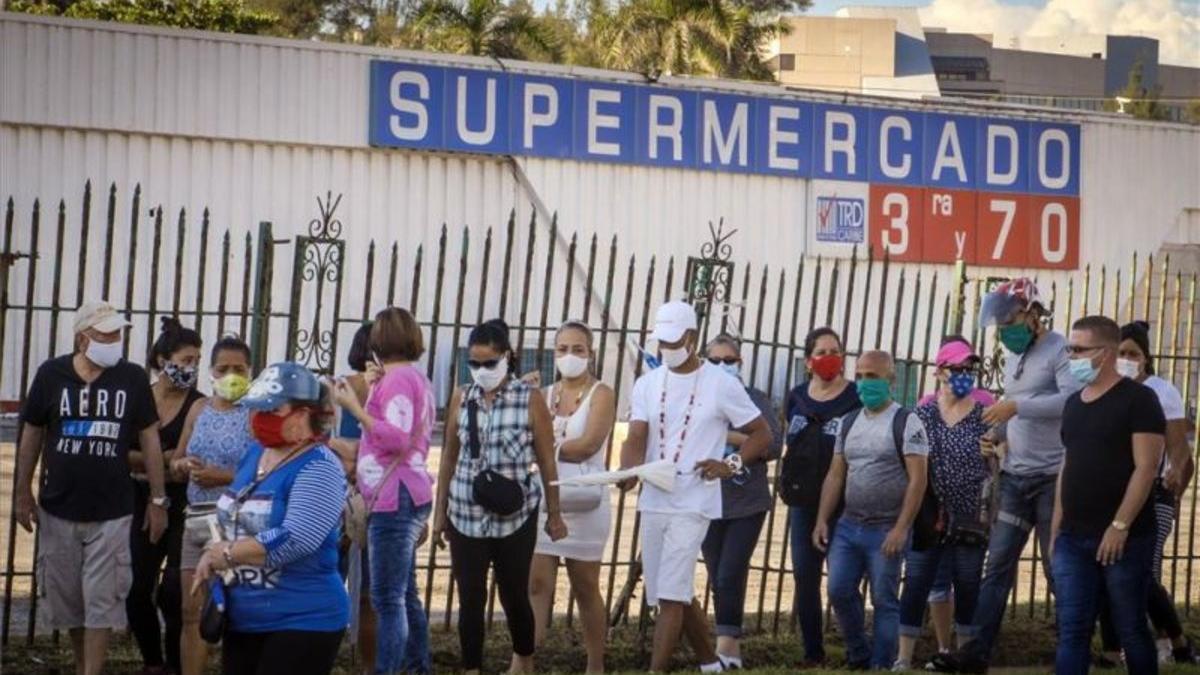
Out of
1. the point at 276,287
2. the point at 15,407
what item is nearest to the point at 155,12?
the point at 276,287

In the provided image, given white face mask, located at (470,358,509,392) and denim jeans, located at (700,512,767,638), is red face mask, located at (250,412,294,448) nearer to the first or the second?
white face mask, located at (470,358,509,392)

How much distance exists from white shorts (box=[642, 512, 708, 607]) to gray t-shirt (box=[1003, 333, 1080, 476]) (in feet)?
5.71

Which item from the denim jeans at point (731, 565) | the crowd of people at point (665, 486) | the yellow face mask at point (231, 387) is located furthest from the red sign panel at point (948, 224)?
the yellow face mask at point (231, 387)

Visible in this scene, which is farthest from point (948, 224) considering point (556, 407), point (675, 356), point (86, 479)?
point (86, 479)

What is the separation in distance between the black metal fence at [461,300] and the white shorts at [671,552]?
125 cm

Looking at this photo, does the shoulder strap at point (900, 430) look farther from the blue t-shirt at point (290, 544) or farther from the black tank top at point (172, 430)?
the blue t-shirt at point (290, 544)

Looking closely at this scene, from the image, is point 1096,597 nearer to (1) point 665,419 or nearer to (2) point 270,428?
(1) point 665,419

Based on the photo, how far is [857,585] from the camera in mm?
10695

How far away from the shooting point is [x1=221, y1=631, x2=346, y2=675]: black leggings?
6.99 metres

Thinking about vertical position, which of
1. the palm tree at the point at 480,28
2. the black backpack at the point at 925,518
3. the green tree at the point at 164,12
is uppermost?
the palm tree at the point at 480,28

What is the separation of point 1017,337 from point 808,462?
4.04ft

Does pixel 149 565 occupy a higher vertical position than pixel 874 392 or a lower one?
lower

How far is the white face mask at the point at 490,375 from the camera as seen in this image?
986 cm

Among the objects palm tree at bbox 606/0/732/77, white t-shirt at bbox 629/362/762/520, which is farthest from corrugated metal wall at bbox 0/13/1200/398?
palm tree at bbox 606/0/732/77
